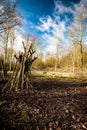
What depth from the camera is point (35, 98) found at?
719 centimetres

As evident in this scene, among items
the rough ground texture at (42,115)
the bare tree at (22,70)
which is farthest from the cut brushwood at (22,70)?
the rough ground texture at (42,115)

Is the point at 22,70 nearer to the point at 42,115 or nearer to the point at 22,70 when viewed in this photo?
the point at 22,70

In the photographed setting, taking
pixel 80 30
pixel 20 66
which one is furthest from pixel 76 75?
pixel 20 66

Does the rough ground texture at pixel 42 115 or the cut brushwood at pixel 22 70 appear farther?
the cut brushwood at pixel 22 70

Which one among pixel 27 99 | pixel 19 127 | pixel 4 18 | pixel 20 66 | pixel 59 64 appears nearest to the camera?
pixel 19 127

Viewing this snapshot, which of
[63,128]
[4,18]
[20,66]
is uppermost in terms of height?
[4,18]

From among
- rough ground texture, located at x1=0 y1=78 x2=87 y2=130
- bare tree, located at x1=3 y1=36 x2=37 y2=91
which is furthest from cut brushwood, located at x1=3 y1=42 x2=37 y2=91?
rough ground texture, located at x1=0 y1=78 x2=87 y2=130

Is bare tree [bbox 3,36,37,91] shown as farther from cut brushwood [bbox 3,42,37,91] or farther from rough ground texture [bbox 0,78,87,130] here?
rough ground texture [bbox 0,78,87,130]

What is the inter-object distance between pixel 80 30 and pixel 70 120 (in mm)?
22044

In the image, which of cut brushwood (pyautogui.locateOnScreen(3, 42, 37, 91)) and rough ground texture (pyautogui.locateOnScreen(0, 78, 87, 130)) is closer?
rough ground texture (pyautogui.locateOnScreen(0, 78, 87, 130))

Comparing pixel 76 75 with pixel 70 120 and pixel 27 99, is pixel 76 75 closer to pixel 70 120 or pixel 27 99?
pixel 27 99

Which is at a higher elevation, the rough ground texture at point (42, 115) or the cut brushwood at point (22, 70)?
the cut brushwood at point (22, 70)

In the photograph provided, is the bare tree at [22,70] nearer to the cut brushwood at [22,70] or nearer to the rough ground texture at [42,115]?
the cut brushwood at [22,70]

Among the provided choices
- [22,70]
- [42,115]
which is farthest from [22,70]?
[42,115]
